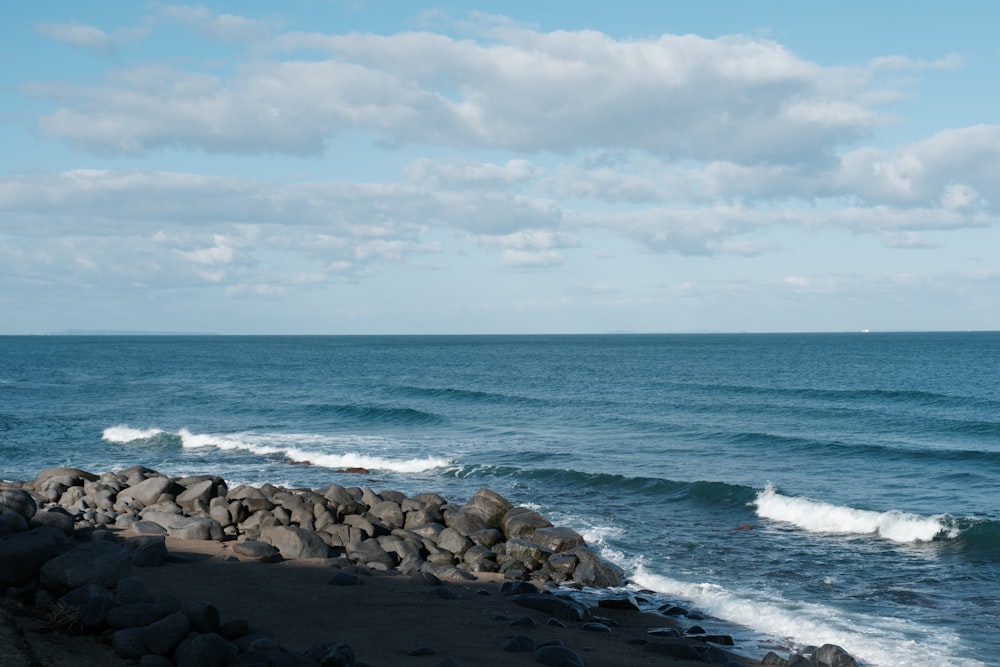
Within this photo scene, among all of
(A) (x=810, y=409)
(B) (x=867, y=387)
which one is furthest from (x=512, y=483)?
(B) (x=867, y=387)

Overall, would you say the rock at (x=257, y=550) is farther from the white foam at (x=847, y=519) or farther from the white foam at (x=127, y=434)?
the white foam at (x=127, y=434)

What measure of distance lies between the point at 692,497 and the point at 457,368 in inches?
2809

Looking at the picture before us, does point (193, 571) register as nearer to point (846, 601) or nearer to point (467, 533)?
point (467, 533)

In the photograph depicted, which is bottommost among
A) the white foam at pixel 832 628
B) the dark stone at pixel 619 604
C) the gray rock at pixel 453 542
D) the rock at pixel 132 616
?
the white foam at pixel 832 628

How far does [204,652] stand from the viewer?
10.1 meters

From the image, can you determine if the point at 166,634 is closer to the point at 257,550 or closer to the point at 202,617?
the point at 202,617

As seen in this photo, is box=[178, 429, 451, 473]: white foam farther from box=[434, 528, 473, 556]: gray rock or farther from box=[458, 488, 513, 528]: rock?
box=[434, 528, 473, 556]: gray rock

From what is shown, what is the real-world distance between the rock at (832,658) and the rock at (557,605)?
3.90 meters

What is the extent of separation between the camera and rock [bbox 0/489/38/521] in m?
16.6

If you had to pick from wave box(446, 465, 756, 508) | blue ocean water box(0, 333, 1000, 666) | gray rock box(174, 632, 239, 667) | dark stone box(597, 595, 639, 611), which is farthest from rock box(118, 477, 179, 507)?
gray rock box(174, 632, 239, 667)

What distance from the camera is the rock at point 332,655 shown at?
10672 mm

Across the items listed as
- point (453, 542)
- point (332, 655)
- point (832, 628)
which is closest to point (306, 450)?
point (453, 542)

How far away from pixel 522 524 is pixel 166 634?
458 inches

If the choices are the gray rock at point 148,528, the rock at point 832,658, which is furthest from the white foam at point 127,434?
the rock at point 832,658
